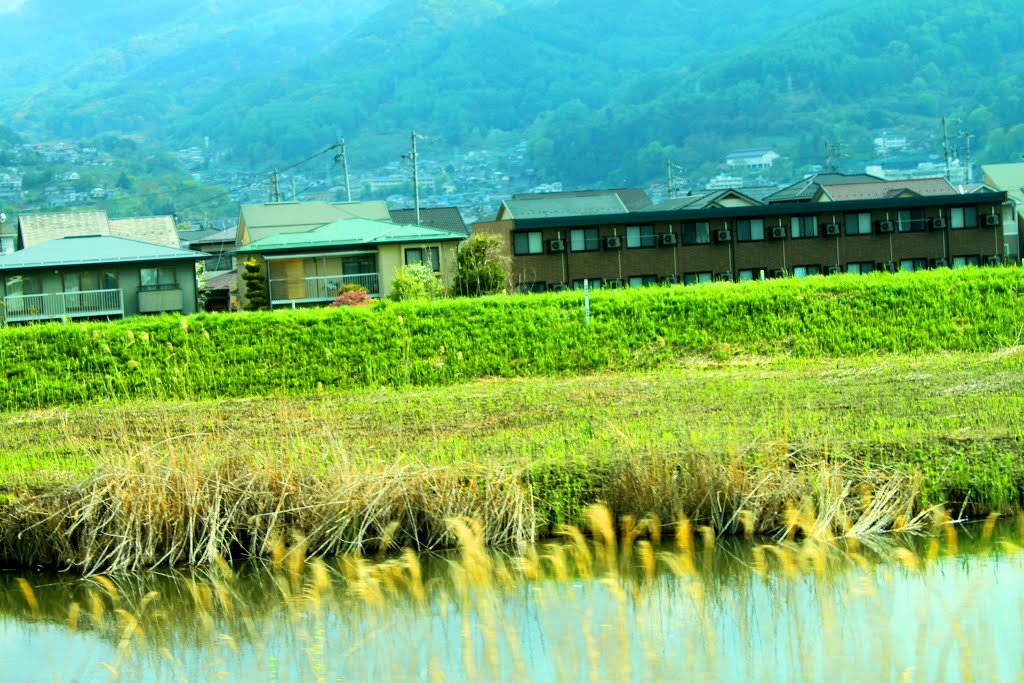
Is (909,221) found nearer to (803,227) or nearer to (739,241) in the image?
(803,227)

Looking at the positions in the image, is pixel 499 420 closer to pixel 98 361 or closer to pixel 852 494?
pixel 852 494

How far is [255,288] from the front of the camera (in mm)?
42156

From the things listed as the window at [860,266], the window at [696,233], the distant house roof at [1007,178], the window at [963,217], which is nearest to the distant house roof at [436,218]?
the window at [696,233]

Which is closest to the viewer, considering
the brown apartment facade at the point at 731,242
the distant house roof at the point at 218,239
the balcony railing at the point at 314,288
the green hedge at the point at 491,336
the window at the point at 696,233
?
the green hedge at the point at 491,336

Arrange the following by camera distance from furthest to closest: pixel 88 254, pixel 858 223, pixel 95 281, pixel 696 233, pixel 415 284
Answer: pixel 858 223 → pixel 696 233 → pixel 88 254 → pixel 95 281 → pixel 415 284

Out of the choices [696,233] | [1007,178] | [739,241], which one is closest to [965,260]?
[739,241]

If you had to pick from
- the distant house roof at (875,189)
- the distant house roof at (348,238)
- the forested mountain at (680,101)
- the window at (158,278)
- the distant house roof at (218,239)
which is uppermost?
the forested mountain at (680,101)

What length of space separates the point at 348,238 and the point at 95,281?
8805 mm

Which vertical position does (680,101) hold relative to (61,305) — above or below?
above

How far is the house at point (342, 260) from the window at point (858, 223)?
1459 centimetres

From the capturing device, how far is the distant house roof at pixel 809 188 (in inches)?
2087

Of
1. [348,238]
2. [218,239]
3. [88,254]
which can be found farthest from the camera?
[218,239]

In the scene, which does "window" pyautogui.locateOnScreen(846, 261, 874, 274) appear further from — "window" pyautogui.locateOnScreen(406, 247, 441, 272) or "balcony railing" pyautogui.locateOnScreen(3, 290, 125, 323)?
"balcony railing" pyautogui.locateOnScreen(3, 290, 125, 323)

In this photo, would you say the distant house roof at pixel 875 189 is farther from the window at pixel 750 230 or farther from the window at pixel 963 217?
the window at pixel 750 230
